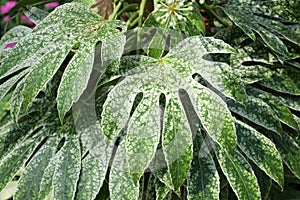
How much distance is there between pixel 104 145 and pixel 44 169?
132mm

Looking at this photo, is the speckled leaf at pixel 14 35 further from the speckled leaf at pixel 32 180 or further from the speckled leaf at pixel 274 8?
the speckled leaf at pixel 274 8

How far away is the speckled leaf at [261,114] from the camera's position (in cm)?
105

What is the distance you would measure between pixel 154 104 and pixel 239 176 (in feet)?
0.71

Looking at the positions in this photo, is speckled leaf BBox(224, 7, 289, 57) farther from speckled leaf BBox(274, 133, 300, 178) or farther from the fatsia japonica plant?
speckled leaf BBox(274, 133, 300, 178)

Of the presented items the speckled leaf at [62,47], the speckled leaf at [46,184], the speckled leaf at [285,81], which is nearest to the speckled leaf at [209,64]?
the speckled leaf at [62,47]

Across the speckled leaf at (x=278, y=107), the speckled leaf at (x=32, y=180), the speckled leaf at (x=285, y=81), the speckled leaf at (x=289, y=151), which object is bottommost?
the speckled leaf at (x=289, y=151)

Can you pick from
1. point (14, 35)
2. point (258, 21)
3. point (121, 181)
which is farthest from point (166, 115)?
point (14, 35)

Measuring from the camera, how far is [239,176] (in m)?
0.96

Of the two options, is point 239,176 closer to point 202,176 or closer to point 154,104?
point 202,176

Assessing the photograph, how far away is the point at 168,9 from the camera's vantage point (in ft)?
3.33

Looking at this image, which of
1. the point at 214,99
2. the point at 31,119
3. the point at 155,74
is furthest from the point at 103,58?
the point at 31,119

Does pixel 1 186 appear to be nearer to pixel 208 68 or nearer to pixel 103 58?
pixel 103 58

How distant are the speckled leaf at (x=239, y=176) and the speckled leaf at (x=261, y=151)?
33 millimetres

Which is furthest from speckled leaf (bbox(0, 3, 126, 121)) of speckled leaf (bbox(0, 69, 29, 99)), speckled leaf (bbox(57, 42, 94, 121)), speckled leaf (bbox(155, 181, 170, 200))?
speckled leaf (bbox(155, 181, 170, 200))
